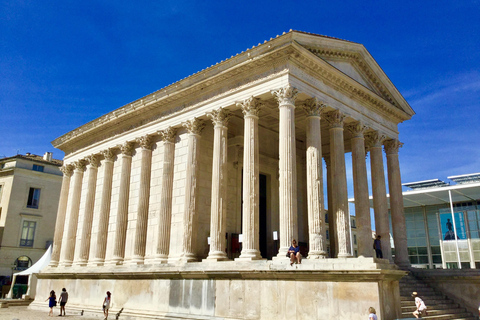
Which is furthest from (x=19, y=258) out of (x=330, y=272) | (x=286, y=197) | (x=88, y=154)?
(x=330, y=272)

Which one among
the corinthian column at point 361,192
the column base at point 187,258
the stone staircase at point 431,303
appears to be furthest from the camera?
the corinthian column at point 361,192

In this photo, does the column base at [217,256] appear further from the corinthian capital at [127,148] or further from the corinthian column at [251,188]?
the corinthian capital at [127,148]

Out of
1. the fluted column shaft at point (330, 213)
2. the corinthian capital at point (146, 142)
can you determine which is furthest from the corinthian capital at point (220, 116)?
the fluted column shaft at point (330, 213)

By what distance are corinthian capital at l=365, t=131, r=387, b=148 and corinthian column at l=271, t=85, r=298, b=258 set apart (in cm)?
742

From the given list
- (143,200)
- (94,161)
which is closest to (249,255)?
(143,200)

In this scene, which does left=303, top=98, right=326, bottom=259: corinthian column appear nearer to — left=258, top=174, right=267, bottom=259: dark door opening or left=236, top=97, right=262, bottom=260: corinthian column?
left=236, top=97, right=262, bottom=260: corinthian column

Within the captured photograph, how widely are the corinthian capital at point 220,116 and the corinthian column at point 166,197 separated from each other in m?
3.41

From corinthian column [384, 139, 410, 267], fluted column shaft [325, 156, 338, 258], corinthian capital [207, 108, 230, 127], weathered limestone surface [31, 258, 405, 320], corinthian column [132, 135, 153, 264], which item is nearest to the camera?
weathered limestone surface [31, 258, 405, 320]

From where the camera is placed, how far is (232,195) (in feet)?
75.5

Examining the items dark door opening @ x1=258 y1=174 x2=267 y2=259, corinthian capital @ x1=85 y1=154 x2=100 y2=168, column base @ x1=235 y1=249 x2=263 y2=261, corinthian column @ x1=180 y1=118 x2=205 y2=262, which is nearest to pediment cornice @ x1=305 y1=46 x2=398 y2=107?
corinthian column @ x1=180 y1=118 x2=205 y2=262

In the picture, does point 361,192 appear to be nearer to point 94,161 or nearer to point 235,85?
point 235,85

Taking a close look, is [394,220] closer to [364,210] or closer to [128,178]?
[364,210]

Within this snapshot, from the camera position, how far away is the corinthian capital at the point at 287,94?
17.6 m

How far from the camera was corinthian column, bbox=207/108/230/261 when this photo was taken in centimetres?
1864
